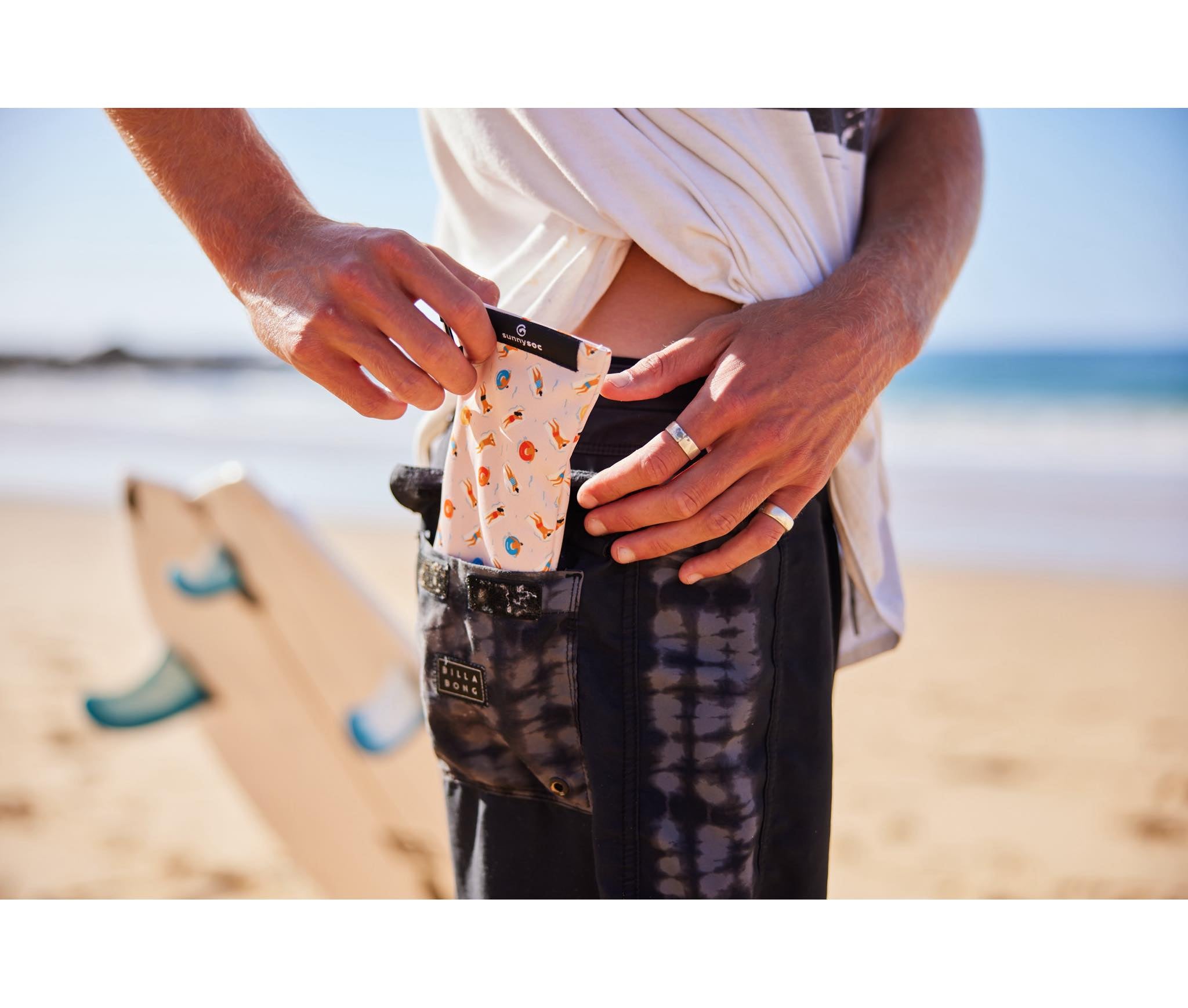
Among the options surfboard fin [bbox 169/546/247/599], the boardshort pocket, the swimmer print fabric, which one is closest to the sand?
surfboard fin [bbox 169/546/247/599]

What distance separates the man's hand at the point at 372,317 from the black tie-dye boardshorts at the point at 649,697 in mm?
180

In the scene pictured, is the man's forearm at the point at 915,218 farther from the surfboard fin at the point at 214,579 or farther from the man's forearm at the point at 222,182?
the surfboard fin at the point at 214,579

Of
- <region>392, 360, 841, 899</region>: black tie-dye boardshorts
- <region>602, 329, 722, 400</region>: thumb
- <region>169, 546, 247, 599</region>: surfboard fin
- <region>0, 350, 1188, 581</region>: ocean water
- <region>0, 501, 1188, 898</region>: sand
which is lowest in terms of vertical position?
<region>0, 501, 1188, 898</region>: sand

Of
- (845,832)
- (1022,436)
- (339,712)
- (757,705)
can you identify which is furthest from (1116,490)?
(757,705)

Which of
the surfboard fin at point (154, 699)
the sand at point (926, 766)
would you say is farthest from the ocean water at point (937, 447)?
the sand at point (926, 766)

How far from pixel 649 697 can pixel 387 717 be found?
152cm

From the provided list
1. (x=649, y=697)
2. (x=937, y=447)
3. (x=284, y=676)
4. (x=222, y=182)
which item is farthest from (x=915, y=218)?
(x=937, y=447)

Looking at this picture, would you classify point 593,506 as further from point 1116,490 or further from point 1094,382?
point 1094,382

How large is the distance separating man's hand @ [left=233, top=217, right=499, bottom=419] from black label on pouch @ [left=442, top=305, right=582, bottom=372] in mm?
20

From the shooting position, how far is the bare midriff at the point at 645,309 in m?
0.89

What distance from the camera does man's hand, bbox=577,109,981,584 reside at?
0.79 metres

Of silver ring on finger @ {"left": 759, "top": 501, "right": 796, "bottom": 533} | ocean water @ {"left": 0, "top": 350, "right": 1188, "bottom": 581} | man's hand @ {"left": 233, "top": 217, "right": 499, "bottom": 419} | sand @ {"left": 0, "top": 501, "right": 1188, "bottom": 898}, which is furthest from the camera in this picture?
ocean water @ {"left": 0, "top": 350, "right": 1188, "bottom": 581}

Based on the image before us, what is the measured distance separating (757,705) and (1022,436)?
1112cm

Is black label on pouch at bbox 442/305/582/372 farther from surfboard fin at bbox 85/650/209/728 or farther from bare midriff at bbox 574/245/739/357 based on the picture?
surfboard fin at bbox 85/650/209/728
